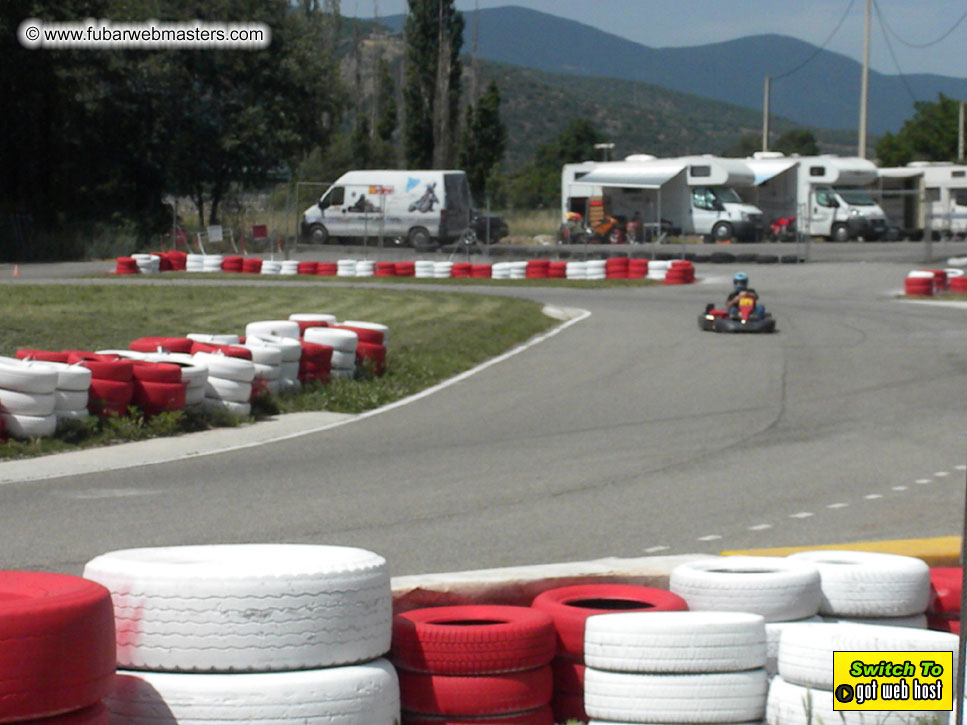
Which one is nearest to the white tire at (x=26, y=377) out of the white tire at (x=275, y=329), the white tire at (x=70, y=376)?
the white tire at (x=70, y=376)

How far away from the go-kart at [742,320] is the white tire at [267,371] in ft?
30.9

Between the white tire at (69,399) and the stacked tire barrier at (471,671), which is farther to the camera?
the white tire at (69,399)

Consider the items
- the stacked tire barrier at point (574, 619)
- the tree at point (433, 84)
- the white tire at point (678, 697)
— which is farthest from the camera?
the tree at point (433, 84)

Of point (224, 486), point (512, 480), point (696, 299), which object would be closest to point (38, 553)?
point (224, 486)

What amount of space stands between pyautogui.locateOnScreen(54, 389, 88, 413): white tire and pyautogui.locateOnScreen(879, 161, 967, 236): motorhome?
130 feet

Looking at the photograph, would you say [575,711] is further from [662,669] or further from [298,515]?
[298,515]

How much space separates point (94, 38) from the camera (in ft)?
156

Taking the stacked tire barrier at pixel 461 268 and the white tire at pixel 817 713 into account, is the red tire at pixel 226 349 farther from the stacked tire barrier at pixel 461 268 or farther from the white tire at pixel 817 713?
the stacked tire barrier at pixel 461 268

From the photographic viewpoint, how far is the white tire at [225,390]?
1402 cm

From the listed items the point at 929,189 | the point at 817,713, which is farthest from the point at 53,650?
the point at 929,189

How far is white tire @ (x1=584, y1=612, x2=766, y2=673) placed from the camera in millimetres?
4645

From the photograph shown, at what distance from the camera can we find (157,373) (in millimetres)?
13281
